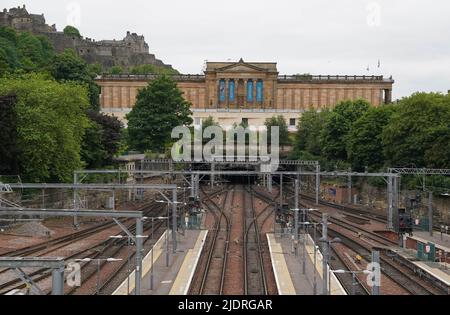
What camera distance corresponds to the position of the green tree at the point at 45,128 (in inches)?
1647

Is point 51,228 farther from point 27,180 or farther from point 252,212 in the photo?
point 252,212

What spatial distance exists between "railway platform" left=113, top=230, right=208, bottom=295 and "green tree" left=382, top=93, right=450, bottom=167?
2002 centimetres

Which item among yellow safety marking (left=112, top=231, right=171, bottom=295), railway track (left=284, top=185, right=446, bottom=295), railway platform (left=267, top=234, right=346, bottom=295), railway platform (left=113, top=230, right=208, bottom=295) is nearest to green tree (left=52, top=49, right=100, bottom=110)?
railway track (left=284, top=185, right=446, bottom=295)

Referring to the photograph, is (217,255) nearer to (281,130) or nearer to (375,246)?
(375,246)

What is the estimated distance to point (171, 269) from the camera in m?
28.3

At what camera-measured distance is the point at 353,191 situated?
62.9m

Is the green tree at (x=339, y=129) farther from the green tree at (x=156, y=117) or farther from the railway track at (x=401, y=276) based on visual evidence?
the railway track at (x=401, y=276)

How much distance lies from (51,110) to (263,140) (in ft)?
163

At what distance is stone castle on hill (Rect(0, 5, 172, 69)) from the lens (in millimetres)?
148375

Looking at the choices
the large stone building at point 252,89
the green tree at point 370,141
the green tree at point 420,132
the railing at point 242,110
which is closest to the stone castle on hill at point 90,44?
the large stone building at point 252,89

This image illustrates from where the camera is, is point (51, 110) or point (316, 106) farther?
point (316, 106)
